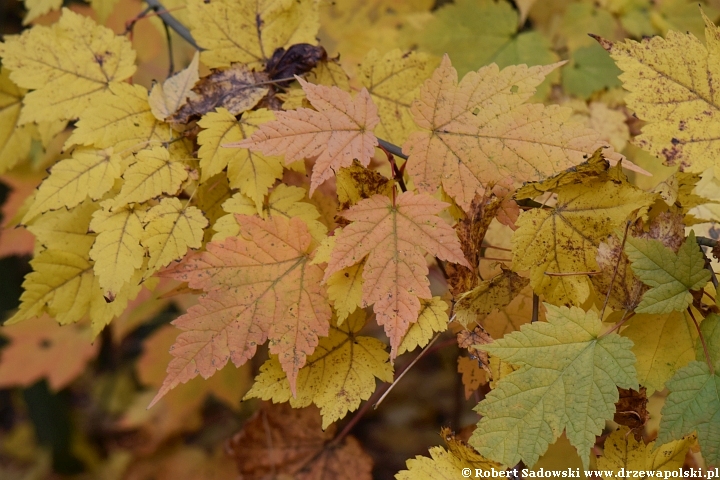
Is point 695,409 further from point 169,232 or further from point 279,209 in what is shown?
point 169,232

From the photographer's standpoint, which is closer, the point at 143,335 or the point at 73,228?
the point at 73,228

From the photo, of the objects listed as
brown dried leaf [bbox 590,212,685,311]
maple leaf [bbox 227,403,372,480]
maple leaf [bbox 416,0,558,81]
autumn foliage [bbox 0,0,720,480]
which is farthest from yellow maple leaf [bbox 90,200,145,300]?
maple leaf [bbox 416,0,558,81]

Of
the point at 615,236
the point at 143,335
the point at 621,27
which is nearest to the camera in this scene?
the point at 615,236

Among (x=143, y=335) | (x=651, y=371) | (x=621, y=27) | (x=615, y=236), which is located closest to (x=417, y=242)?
(x=615, y=236)

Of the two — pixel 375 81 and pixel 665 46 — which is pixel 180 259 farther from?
pixel 665 46

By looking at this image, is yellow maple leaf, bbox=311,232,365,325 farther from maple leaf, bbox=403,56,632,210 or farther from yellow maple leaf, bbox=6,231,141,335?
yellow maple leaf, bbox=6,231,141,335

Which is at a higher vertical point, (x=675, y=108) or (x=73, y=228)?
(x=675, y=108)

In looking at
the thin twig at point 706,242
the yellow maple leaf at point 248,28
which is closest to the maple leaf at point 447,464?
the thin twig at point 706,242
